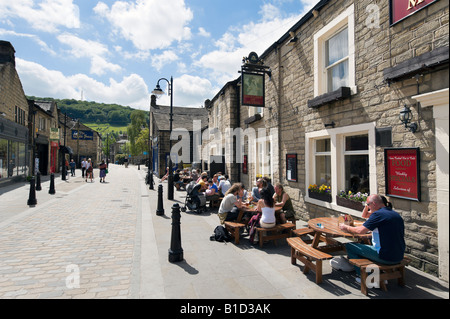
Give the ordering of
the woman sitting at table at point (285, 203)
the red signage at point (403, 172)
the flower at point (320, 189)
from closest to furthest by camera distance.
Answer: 1. the red signage at point (403, 172)
2. the woman sitting at table at point (285, 203)
3. the flower at point (320, 189)

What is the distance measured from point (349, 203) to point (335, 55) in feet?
13.0

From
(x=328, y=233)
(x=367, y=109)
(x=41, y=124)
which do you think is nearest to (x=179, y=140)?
(x=41, y=124)

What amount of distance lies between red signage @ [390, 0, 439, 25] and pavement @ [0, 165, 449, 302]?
451cm

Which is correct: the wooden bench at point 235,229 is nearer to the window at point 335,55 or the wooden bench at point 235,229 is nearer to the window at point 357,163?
the window at point 357,163

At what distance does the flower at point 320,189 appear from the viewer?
682cm

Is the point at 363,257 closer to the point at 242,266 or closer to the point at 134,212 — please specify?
the point at 242,266

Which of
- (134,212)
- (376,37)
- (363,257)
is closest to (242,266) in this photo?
(363,257)

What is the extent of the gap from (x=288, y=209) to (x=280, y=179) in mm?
2519

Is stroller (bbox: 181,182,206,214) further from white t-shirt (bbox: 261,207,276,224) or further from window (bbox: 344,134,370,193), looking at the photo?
window (bbox: 344,134,370,193)

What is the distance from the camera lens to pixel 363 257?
3.86m

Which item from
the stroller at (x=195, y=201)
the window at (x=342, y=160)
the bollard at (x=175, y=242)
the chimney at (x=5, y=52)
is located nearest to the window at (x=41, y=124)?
the chimney at (x=5, y=52)

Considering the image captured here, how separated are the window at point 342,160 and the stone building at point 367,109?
0.02 meters

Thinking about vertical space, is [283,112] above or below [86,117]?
below

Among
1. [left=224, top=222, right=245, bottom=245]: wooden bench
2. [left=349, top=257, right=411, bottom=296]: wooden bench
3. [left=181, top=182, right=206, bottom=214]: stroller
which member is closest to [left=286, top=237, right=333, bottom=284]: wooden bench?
[left=349, top=257, right=411, bottom=296]: wooden bench
